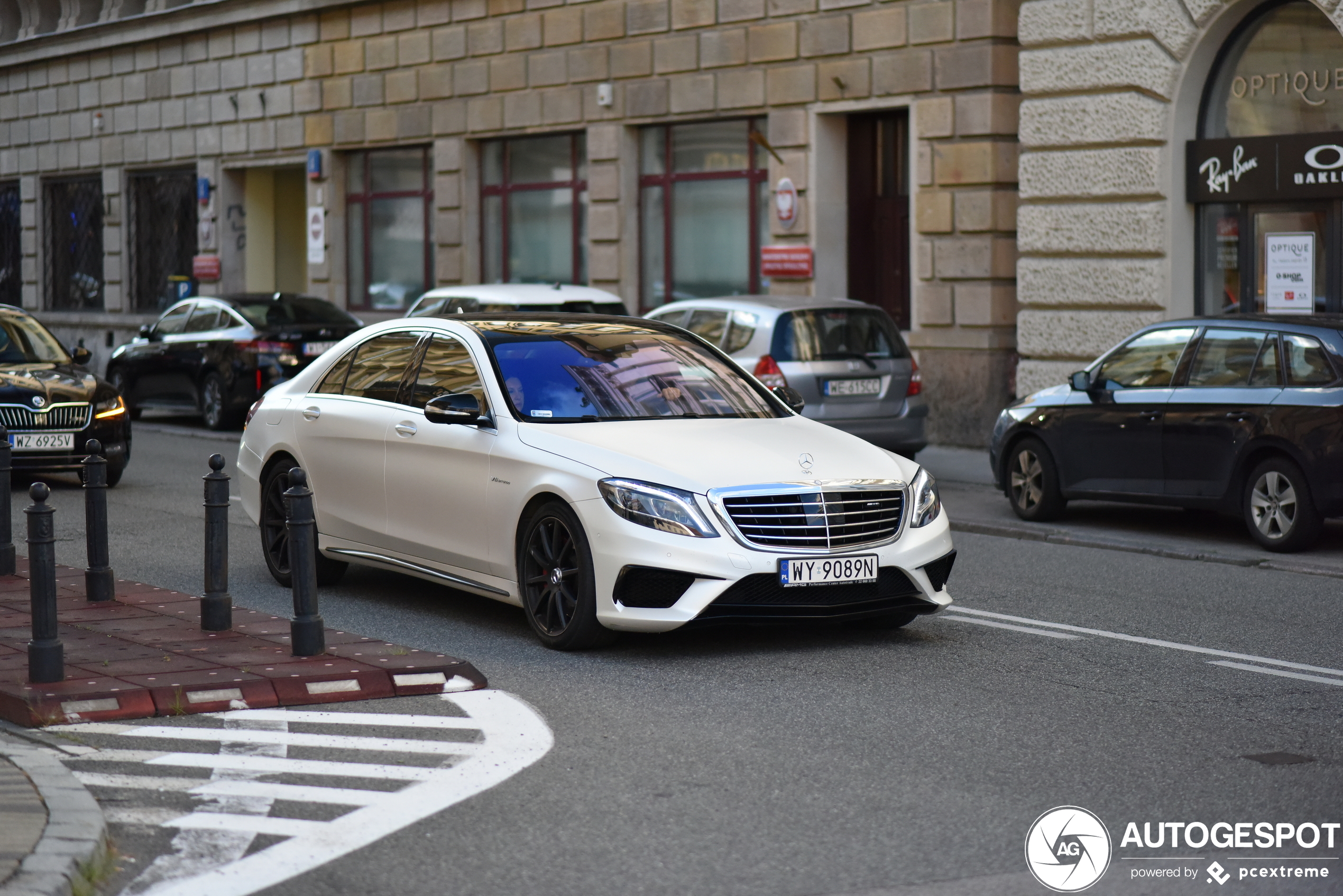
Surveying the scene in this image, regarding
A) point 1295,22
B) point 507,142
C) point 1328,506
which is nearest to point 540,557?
point 1328,506

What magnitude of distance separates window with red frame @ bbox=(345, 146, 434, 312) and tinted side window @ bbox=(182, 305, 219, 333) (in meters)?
5.45

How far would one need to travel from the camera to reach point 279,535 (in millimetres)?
10297

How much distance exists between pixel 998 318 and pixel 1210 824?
14535 millimetres

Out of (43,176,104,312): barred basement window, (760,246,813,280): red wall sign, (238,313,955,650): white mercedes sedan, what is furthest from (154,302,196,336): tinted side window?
(238,313,955,650): white mercedes sedan

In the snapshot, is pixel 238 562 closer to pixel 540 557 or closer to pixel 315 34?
pixel 540 557

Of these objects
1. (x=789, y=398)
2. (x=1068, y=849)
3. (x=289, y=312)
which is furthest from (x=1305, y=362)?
(x=289, y=312)

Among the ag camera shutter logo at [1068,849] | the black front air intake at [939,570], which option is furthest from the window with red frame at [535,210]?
the ag camera shutter logo at [1068,849]

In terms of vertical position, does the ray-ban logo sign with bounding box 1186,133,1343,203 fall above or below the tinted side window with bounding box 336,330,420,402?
above

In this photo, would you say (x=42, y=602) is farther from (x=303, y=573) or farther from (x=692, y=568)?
(x=692, y=568)

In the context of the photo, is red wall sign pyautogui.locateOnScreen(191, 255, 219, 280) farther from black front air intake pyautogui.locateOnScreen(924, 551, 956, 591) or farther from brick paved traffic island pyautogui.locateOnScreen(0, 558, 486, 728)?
black front air intake pyautogui.locateOnScreen(924, 551, 956, 591)

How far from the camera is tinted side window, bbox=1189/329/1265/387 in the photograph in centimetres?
1234

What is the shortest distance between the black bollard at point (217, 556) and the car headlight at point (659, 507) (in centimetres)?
174

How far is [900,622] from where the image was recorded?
8859mm

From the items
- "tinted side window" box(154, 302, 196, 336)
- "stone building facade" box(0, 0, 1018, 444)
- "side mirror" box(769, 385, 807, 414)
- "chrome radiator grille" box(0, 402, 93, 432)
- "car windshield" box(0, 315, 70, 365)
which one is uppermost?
"stone building facade" box(0, 0, 1018, 444)
